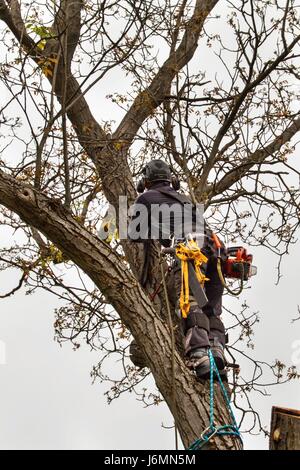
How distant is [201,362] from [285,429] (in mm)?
1375

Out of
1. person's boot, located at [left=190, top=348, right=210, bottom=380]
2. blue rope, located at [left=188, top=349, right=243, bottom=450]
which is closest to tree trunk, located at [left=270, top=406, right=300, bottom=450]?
blue rope, located at [left=188, top=349, right=243, bottom=450]

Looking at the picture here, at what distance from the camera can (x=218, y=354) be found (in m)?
5.93

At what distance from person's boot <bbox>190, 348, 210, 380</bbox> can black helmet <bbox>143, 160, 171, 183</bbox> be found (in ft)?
6.29

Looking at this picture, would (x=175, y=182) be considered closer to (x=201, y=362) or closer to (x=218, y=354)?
(x=218, y=354)

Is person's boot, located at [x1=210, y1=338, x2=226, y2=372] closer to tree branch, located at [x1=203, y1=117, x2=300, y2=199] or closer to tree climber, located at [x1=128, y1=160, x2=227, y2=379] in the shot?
tree climber, located at [x1=128, y1=160, x2=227, y2=379]

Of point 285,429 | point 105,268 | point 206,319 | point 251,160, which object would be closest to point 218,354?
A: point 206,319

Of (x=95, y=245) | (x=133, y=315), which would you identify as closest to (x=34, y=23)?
(x=95, y=245)

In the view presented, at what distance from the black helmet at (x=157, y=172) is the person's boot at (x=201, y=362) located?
1.92 metres

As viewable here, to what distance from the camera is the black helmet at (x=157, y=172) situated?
23.5 ft

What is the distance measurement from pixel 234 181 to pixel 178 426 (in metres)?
4.54

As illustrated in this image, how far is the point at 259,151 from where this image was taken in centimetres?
929

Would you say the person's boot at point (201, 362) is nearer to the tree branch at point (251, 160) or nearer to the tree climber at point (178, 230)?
the tree climber at point (178, 230)

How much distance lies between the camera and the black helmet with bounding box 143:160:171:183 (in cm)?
716

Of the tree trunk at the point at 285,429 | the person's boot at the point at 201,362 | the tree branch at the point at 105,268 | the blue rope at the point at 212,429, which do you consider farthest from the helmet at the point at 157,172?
the tree trunk at the point at 285,429
